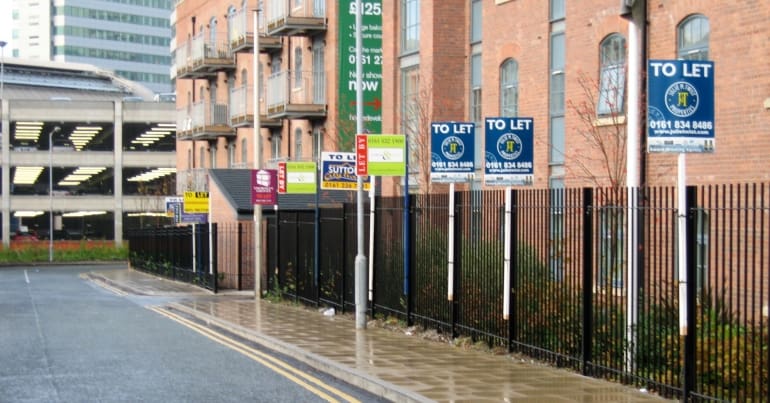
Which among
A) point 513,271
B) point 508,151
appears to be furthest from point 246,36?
point 513,271

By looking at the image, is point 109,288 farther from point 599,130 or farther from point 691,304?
point 691,304

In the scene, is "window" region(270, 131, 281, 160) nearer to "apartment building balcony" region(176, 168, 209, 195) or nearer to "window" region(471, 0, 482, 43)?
"apartment building balcony" region(176, 168, 209, 195)

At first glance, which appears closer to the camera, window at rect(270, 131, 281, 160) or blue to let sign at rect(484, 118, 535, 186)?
blue to let sign at rect(484, 118, 535, 186)

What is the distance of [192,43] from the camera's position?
173 feet

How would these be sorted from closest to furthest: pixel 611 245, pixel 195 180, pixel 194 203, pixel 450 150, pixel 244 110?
pixel 611 245, pixel 450 150, pixel 194 203, pixel 244 110, pixel 195 180

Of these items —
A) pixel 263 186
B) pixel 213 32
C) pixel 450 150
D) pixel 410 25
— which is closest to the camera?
pixel 450 150

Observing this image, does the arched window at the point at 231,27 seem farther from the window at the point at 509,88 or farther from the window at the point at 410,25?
the window at the point at 509,88

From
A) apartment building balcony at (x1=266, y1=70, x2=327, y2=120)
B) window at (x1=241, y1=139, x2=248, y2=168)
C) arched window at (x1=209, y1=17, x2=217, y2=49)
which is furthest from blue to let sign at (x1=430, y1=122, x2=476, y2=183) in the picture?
arched window at (x1=209, y1=17, x2=217, y2=49)

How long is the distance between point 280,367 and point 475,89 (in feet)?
48.1

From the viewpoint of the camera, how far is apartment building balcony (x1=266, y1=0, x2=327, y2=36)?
3881 cm

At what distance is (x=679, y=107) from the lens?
36.7 ft

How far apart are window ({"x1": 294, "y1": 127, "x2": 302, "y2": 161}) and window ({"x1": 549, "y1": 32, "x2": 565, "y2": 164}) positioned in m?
19.3

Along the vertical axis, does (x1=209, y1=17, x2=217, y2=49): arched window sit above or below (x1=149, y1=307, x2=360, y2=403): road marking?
above

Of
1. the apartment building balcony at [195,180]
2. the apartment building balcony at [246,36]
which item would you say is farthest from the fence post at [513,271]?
the apartment building balcony at [195,180]
